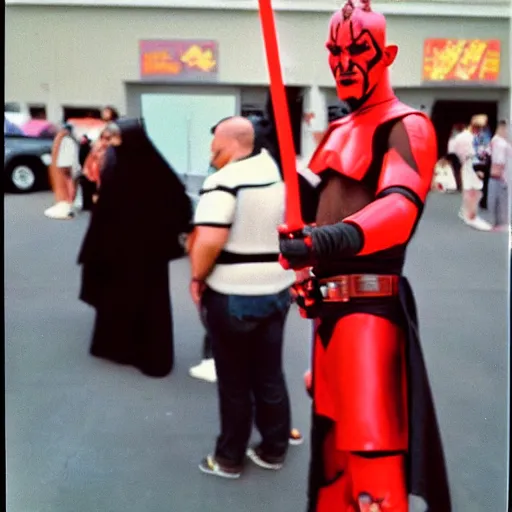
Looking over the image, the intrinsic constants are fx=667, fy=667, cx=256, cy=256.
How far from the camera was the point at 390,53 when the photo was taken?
5.12 ft

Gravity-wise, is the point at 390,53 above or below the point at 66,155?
above

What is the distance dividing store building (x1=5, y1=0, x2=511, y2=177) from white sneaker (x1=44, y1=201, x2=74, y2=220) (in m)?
0.24

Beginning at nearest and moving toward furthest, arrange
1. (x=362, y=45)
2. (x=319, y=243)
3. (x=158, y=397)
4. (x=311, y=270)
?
1. (x=319, y=243)
2. (x=362, y=45)
3. (x=311, y=270)
4. (x=158, y=397)

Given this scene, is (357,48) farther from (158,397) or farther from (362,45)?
(158,397)

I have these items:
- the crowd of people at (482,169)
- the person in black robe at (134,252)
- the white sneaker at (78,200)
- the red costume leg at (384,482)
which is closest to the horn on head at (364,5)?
the crowd of people at (482,169)

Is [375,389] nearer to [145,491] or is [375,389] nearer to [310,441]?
[310,441]

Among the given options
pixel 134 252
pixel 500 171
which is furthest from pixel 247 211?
pixel 500 171

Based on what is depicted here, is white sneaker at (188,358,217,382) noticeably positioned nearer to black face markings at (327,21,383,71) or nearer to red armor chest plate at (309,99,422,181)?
red armor chest plate at (309,99,422,181)

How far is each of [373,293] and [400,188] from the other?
0.27m

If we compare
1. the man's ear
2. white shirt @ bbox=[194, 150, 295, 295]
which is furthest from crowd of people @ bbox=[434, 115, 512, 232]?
white shirt @ bbox=[194, 150, 295, 295]

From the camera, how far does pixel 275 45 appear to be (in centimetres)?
146

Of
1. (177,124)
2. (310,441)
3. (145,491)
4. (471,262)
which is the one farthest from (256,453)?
(177,124)

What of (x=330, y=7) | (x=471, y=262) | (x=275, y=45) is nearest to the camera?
(x=275, y=45)

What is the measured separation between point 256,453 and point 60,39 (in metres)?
1.17
